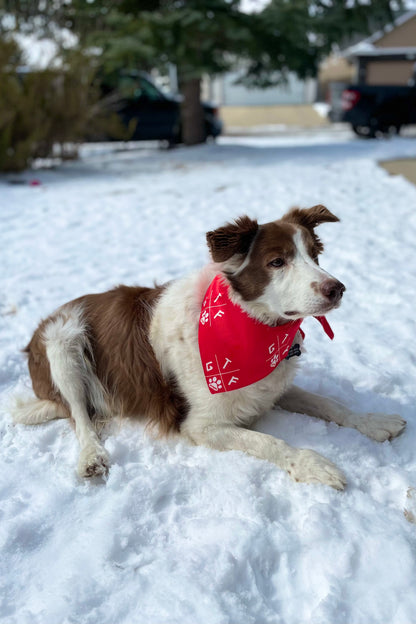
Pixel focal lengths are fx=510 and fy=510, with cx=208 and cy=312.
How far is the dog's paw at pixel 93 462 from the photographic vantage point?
2.55 meters

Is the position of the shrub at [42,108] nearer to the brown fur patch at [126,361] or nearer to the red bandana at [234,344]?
the brown fur patch at [126,361]

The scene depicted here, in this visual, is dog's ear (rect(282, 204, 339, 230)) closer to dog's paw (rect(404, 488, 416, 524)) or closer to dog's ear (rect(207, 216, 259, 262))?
dog's ear (rect(207, 216, 259, 262))

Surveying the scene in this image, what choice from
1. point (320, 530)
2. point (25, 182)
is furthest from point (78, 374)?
point (25, 182)

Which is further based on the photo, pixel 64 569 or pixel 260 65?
pixel 260 65

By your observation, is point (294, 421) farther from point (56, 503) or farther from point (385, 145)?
point (385, 145)

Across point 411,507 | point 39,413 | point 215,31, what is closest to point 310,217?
point 411,507

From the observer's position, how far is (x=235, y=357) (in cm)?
261

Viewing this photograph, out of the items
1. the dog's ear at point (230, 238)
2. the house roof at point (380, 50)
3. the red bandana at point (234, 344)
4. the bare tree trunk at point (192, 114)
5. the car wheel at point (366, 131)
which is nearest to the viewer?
the dog's ear at point (230, 238)

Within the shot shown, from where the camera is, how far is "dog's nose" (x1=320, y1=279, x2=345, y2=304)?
7.72 ft

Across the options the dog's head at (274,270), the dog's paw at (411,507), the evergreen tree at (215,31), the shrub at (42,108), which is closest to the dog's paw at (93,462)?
the dog's head at (274,270)

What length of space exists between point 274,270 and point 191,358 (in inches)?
25.8

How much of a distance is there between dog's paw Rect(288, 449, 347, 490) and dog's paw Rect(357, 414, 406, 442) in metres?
0.38

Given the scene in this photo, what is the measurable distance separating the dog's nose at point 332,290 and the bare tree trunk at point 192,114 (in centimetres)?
1269

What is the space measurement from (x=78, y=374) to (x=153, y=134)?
13.4 meters
